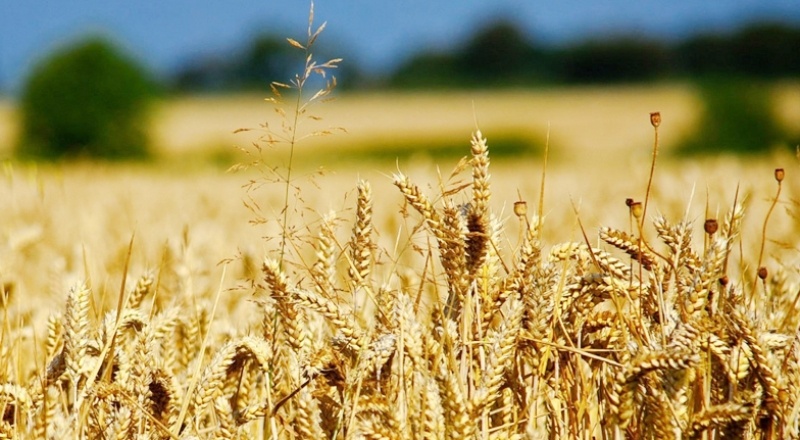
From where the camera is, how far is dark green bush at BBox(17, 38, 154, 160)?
37625mm

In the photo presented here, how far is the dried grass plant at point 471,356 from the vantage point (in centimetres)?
114

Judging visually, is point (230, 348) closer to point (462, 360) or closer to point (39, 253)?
point (462, 360)

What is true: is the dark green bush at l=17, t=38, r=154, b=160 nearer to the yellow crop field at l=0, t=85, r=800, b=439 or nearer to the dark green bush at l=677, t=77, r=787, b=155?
the dark green bush at l=677, t=77, r=787, b=155

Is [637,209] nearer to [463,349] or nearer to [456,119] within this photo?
[463,349]

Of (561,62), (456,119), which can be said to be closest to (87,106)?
(456,119)

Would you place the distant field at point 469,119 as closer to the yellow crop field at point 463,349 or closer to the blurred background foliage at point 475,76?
the blurred background foliage at point 475,76

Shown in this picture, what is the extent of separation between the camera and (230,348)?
1223 mm

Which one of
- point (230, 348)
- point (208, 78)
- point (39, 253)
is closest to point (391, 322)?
point (230, 348)

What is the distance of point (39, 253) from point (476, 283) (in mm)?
2874

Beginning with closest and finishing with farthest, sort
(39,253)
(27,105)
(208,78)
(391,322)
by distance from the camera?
(391,322)
(39,253)
(27,105)
(208,78)

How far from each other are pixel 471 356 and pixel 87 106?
130ft

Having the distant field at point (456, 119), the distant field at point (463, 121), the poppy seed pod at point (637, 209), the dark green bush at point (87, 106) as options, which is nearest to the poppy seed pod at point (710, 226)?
the poppy seed pod at point (637, 209)

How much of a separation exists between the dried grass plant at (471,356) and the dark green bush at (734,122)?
38589 mm

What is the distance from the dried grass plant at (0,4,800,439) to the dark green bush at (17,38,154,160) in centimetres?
3793
